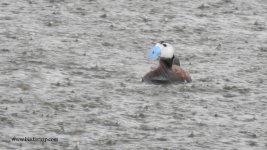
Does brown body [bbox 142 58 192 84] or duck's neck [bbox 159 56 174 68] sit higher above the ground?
duck's neck [bbox 159 56 174 68]

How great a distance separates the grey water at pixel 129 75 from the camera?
14.3 metres

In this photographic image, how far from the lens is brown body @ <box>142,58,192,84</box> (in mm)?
18219

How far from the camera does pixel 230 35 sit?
23.5 meters

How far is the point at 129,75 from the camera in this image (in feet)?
61.6

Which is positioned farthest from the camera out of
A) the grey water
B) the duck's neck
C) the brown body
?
the duck's neck

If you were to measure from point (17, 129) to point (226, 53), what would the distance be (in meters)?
8.93

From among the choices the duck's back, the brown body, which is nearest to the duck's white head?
the brown body

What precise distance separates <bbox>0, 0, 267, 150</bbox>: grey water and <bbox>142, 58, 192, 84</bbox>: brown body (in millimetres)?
178

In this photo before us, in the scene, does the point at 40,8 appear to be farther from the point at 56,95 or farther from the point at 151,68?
the point at 56,95

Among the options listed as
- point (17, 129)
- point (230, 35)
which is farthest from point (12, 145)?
point (230, 35)

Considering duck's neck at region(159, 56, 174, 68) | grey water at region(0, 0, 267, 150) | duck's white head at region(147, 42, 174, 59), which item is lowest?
grey water at region(0, 0, 267, 150)

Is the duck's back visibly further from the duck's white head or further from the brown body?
the duck's white head

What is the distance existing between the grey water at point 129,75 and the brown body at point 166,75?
18 cm

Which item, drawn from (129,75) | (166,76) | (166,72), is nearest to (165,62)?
(166,72)
